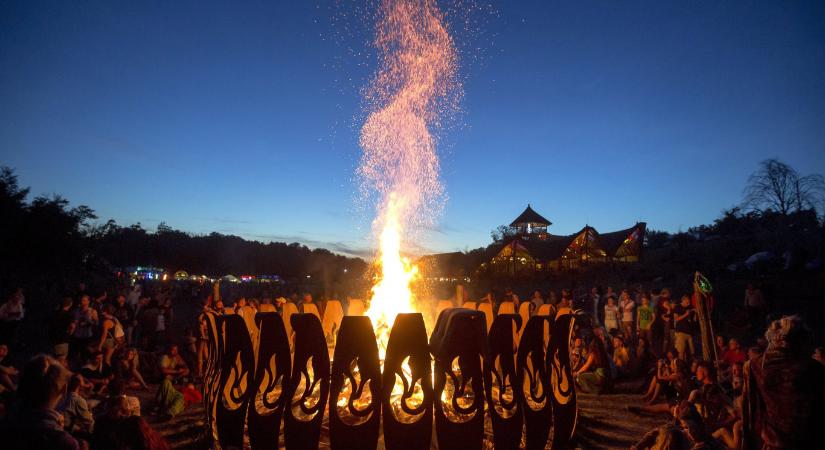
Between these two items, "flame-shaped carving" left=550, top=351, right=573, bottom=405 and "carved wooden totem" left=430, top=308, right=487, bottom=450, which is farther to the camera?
"flame-shaped carving" left=550, top=351, right=573, bottom=405

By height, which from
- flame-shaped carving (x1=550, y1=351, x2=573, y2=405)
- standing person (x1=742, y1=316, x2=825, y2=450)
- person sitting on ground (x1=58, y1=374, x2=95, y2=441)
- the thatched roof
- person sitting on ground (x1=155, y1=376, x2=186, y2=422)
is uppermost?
the thatched roof

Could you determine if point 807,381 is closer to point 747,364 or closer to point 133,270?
point 747,364

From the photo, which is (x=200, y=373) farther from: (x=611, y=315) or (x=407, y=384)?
(x=611, y=315)

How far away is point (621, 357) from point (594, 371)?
157 centimetres

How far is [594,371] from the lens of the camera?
8.52 m

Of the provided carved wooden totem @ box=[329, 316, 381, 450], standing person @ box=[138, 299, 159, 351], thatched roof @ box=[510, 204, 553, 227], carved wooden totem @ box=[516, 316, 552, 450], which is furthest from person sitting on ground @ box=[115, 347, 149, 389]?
thatched roof @ box=[510, 204, 553, 227]

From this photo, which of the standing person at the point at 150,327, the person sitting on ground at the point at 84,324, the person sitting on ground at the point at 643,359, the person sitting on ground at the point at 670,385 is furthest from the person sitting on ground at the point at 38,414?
the standing person at the point at 150,327

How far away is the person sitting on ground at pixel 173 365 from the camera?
836 centimetres

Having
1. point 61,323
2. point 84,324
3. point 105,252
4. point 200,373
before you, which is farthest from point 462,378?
point 105,252

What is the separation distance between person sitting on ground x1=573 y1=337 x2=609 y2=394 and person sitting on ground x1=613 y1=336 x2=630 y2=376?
1.22m

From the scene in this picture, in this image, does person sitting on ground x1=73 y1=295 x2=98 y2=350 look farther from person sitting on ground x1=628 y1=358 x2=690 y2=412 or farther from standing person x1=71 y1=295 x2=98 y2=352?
person sitting on ground x1=628 y1=358 x2=690 y2=412

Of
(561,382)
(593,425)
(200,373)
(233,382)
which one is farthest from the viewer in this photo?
(200,373)

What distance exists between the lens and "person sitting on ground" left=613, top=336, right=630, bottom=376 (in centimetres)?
950

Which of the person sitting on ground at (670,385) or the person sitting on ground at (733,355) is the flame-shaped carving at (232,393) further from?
the person sitting on ground at (733,355)
